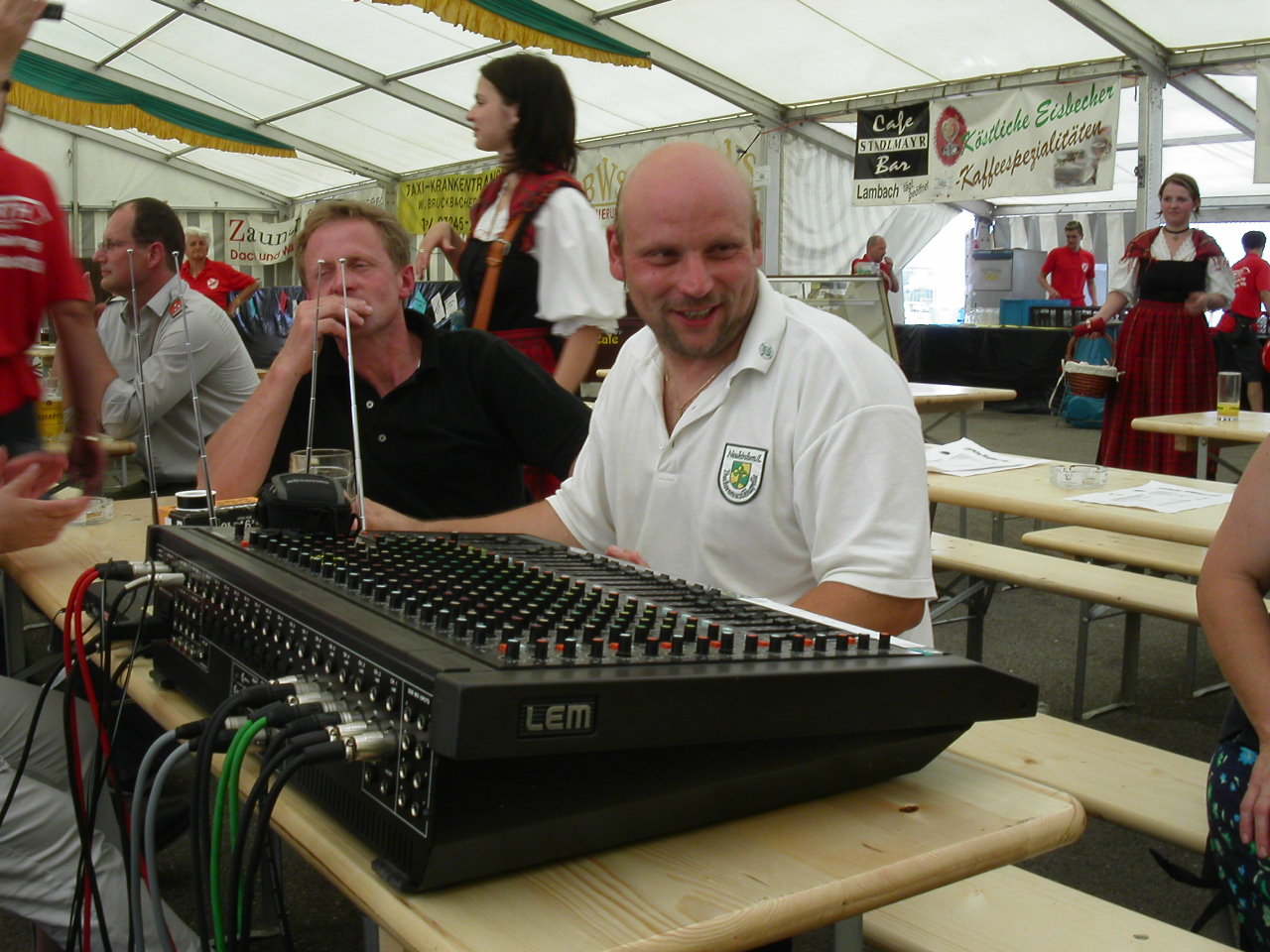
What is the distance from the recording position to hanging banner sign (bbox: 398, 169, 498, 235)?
12.5 metres

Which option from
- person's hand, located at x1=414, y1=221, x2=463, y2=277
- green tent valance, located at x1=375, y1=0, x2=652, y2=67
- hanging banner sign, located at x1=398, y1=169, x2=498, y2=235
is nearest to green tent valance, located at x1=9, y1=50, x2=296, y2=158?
hanging banner sign, located at x1=398, y1=169, x2=498, y2=235

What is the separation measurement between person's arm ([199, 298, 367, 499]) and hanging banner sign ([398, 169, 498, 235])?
10.5 metres

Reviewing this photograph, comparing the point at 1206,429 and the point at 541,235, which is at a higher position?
the point at 541,235

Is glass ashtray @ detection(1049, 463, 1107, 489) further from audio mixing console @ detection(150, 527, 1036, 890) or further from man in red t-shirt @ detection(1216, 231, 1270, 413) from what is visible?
man in red t-shirt @ detection(1216, 231, 1270, 413)

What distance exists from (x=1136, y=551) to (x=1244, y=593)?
183 cm

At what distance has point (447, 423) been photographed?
6.86 ft

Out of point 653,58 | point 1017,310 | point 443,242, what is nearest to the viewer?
point 443,242

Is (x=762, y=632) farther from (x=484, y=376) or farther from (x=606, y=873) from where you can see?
(x=484, y=376)

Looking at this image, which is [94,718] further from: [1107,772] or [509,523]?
[1107,772]

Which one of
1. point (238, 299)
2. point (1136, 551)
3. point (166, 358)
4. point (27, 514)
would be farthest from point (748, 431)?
point (238, 299)

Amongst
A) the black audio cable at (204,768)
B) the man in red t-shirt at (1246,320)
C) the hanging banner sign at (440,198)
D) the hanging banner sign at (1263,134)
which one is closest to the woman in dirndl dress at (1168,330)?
the hanging banner sign at (1263,134)

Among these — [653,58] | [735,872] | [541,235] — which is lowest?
[735,872]

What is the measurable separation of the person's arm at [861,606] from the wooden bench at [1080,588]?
1568 millimetres

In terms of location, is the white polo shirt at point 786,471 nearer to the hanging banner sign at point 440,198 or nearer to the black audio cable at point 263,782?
the black audio cable at point 263,782
